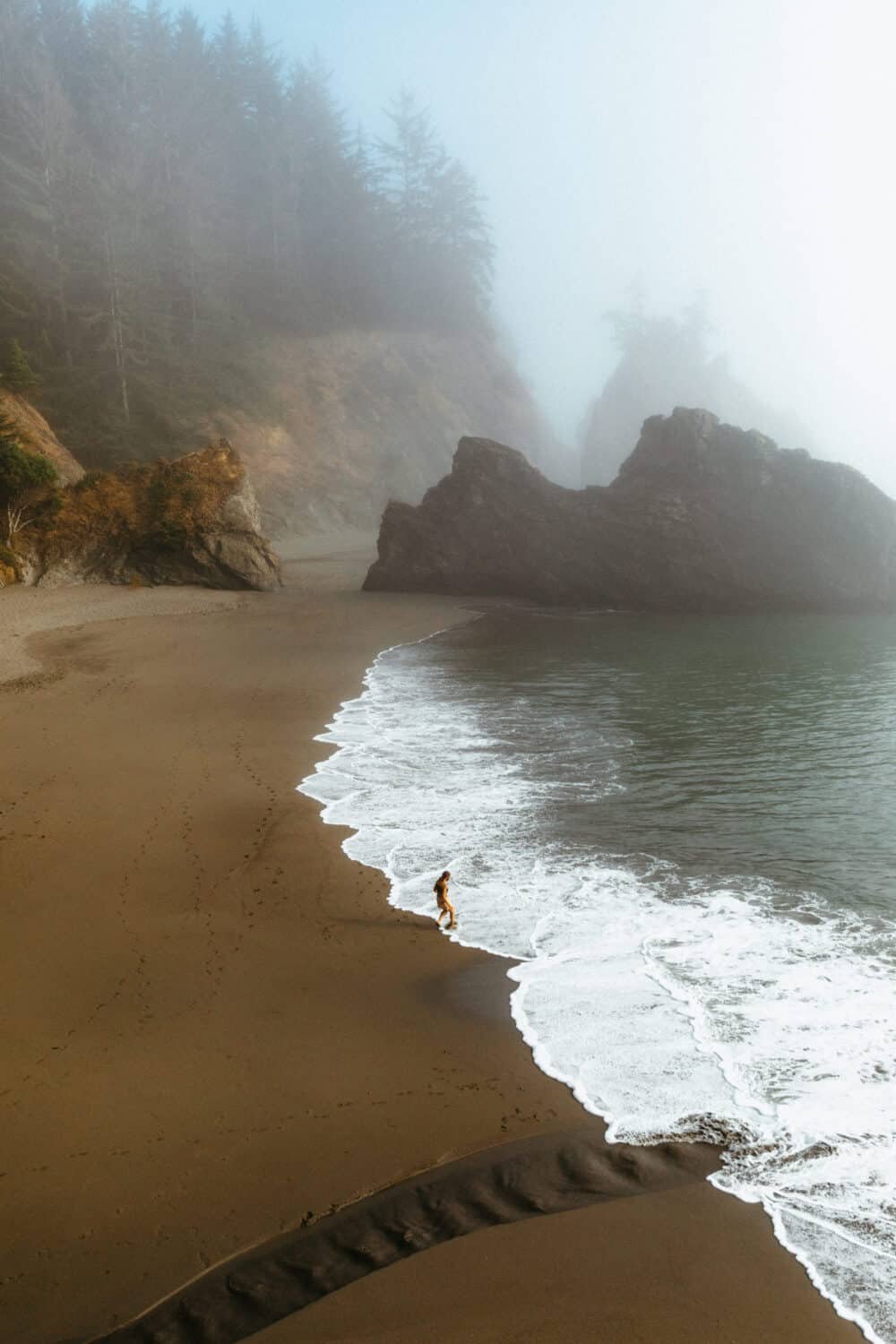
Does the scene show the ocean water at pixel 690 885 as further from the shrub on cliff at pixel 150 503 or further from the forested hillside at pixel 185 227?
the forested hillside at pixel 185 227

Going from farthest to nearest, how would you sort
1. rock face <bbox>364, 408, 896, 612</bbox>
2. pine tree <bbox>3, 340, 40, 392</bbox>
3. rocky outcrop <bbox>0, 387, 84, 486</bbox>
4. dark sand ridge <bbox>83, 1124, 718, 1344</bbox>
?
pine tree <bbox>3, 340, 40, 392</bbox>
rock face <bbox>364, 408, 896, 612</bbox>
rocky outcrop <bbox>0, 387, 84, 486</bbox>
dark sand ridge <bbox>83, 1124, 718, 1344</bbox>

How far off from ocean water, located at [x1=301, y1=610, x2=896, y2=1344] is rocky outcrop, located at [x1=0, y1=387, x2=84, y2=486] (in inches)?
728

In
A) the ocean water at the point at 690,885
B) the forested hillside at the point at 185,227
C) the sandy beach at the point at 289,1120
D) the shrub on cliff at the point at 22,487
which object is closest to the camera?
the sandy beach at the point at 289,1120

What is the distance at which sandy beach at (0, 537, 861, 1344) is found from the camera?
17.0 ft

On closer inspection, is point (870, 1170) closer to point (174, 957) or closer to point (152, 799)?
point (174, 957)

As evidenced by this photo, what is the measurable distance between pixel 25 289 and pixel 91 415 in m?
9.49

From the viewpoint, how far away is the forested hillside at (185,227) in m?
53.6

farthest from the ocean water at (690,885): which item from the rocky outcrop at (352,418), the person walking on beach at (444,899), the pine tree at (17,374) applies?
the rocky outcrop at (352,418)

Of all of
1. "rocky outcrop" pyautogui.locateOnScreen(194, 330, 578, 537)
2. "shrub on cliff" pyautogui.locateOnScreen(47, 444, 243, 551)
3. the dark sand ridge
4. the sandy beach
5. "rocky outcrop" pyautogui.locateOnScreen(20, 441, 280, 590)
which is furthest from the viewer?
"rocky outcrop" pyautogui.locateOnScreen(194, 330, 578, 537)

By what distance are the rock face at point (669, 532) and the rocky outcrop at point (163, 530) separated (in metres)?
5.87

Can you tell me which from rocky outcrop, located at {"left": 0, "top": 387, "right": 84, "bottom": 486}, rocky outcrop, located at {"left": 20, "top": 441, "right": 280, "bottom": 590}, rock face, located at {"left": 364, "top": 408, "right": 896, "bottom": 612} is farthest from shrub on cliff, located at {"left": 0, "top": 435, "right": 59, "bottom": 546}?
rock face, located at {"left": 364, "top": 408, "right": 896, "bottom": 612}

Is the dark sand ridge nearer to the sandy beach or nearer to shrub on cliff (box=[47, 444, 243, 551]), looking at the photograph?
the sandy beach

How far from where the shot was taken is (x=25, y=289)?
2112 inches

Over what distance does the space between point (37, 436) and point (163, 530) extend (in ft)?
25.3
